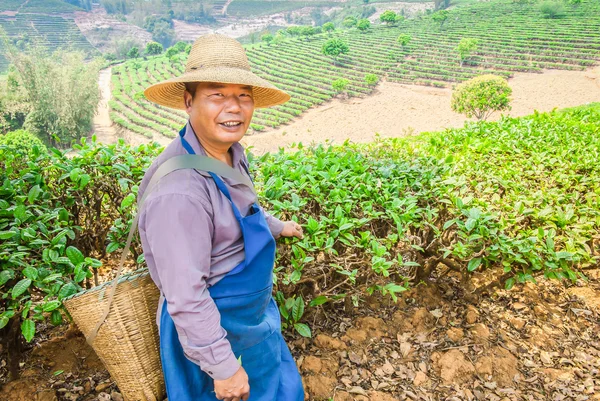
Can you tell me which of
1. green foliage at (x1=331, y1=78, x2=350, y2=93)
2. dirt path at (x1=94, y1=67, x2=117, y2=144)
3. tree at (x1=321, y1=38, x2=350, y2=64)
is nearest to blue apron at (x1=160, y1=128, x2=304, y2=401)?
dirt path at (x1=94, y1=67, x2=117, y2=144)

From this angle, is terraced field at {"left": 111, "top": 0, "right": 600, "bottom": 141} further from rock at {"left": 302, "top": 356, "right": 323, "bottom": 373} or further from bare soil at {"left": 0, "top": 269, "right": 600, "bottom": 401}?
rock at {"left": 302, "top": 356, "right": 323, "bottom": 373}

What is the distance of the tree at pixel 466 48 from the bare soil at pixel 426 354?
36.0 meters

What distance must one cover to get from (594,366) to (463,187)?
3.20ft

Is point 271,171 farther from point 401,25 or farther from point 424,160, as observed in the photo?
point 401,25

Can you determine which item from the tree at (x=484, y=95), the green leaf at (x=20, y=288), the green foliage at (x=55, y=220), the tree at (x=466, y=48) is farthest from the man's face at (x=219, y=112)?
the tree at (x=466, y=48)

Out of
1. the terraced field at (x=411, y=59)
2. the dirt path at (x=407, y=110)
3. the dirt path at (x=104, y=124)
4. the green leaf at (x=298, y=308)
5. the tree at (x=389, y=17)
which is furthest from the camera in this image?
the tree at (x=389, y=17)

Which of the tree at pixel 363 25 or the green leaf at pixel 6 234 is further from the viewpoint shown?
the tree at pixel 363 25

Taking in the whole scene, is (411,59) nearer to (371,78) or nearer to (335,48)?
(371,78)

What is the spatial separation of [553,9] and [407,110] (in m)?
24.2

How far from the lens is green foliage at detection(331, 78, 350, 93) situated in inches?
1289

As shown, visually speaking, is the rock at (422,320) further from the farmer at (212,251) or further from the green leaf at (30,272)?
the green leaf at (30,272)

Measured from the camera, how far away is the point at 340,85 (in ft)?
108

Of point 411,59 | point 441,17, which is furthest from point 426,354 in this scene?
Answer: point 441,17

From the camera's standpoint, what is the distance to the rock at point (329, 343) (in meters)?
1.74
